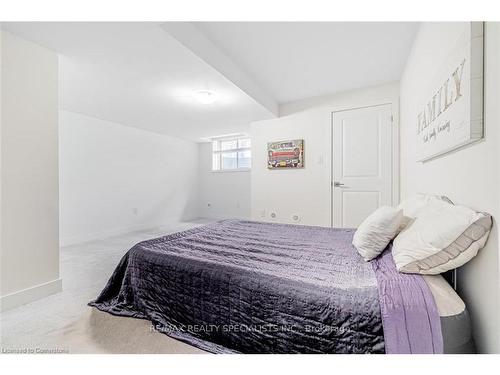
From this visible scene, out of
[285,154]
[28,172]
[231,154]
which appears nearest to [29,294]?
[28,172]

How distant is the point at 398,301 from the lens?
92 cm

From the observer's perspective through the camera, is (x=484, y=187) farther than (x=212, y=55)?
No

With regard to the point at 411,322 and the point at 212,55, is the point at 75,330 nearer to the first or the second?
the point at 411,322

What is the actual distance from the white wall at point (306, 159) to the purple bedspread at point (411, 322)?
2.79m

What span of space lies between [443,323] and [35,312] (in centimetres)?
242

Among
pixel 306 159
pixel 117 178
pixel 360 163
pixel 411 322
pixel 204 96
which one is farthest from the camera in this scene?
pixel 117 178

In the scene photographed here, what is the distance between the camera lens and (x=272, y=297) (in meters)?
1.12

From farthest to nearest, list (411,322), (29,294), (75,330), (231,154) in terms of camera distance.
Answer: (231,154) → (29,294) → (75,330) → (411,322)

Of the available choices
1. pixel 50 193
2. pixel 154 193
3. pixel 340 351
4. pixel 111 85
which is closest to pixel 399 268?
pixel 340 351

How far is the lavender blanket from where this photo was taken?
0.92 meters

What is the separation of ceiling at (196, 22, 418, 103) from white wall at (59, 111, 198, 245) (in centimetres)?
296

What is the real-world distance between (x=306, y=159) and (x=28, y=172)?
3.32 meters

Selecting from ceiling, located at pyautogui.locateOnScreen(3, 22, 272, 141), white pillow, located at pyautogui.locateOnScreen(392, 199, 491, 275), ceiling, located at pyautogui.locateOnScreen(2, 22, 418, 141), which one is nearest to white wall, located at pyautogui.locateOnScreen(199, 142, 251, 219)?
ceiling, located at pyautogui.locateOnScreen(3, 22, 272, 141)
